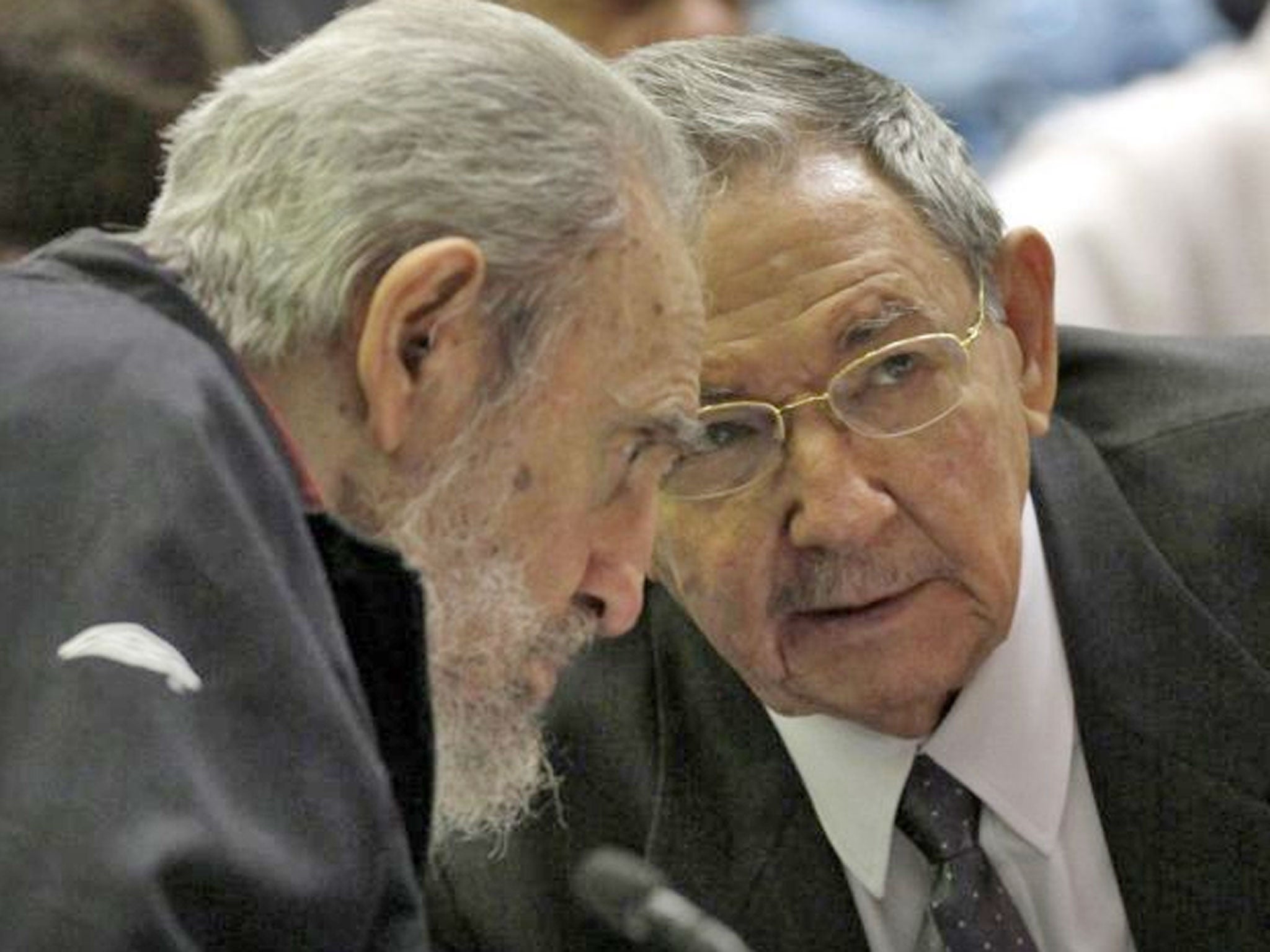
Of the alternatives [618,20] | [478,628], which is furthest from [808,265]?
[618,20]

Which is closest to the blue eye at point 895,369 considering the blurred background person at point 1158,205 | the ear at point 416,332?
the ear at point 416,332

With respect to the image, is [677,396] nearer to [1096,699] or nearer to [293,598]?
[293,598]

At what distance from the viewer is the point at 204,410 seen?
146 centimetres

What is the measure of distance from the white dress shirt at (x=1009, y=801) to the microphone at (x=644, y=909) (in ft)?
2.02

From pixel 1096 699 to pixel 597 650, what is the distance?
1.41ft

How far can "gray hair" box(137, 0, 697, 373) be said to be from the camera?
1.60 meters

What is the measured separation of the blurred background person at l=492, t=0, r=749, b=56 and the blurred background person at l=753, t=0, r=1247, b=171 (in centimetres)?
23

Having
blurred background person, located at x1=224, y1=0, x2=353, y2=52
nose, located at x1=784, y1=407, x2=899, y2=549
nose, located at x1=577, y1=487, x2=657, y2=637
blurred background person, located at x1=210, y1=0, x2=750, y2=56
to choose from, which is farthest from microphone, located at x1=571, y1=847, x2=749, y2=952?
blurred background person, located at x1=224, y1=0, x2=353, y2=52

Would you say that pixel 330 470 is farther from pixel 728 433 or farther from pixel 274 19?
pixel 274 19

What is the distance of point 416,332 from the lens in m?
1.60

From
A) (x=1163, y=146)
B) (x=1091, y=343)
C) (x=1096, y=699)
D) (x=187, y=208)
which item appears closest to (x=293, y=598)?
(x=187, y=208)

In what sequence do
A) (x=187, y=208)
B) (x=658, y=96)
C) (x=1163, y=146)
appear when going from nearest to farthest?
(x=187, y=208), (x=658, y=96), (x=1163, y=146)

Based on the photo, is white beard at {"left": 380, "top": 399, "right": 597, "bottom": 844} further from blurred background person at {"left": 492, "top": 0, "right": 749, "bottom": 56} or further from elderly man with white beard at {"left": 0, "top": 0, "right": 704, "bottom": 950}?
blurred background person at {"left": 492, "top": 0, "right": 749, "bottom": 56}

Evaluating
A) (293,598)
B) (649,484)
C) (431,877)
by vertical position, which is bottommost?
(431,877)
